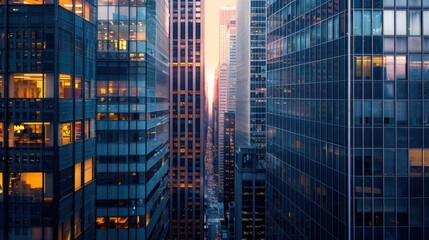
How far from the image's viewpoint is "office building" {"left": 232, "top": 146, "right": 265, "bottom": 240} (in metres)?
151

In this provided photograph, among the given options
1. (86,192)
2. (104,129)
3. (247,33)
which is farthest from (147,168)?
(247,33)

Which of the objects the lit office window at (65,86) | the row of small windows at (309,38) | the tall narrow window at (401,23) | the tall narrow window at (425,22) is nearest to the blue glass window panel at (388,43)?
the tall narrow window at (401,23)

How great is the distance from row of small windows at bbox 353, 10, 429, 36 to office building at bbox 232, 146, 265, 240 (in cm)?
10359

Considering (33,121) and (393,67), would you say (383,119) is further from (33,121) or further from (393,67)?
(33,121)

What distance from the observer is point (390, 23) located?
149ft

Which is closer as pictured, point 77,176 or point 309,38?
point 77,176

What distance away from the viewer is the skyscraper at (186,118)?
184m

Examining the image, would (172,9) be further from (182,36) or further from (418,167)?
(418,167)

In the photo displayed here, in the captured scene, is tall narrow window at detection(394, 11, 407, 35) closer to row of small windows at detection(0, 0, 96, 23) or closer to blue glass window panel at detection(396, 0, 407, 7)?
blue glass window panel at detection(396, 0, 407, 7)

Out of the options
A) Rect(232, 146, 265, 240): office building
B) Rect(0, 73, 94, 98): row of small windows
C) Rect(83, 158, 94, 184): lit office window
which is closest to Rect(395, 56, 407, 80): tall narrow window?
Rect(83, 158, 94, 184): lit office window

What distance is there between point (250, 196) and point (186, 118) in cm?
4938

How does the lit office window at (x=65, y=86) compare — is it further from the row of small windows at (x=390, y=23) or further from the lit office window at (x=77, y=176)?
the row of small windows at (x=390, y=23)

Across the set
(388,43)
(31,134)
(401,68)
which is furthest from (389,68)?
(31,134)

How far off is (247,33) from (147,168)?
124715 millimetres
